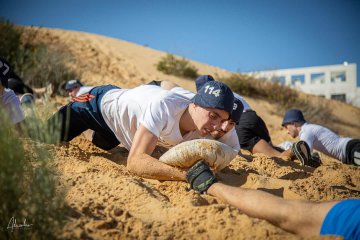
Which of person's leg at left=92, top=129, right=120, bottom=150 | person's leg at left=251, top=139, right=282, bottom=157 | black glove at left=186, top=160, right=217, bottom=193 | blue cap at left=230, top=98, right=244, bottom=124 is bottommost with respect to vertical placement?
person's leg at left=251, top=139, right=282, bottom=157

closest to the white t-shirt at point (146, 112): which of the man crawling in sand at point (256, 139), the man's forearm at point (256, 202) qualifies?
the man's forearm at point (256, 202)

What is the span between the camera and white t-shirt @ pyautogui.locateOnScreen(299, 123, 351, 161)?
18.0 feet

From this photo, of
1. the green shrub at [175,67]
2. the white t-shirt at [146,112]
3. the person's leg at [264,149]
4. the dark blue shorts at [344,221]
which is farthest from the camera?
the green shrub at [175,67]

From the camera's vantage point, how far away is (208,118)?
2.97 m

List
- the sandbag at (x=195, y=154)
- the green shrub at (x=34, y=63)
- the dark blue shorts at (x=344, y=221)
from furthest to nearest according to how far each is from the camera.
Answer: the green shrub at (x=34, y=63), the sandbag at (x=195, y=154), the dark blue shorts at (x=344, y=221)

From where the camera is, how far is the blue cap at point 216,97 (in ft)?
9.55

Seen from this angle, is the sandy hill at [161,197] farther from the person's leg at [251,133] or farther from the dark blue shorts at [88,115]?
the person's leg at [251,133]

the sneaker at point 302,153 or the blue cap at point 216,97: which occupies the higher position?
the blue cap at point 216,97

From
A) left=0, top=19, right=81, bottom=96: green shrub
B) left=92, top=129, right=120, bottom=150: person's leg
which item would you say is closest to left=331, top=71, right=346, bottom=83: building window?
left=0, top=19, right=81, bottom=96: green shrub

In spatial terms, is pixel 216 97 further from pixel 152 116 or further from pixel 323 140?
pixel 323 140

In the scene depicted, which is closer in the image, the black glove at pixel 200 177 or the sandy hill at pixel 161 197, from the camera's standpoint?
the sandy hill at pixel 161 197

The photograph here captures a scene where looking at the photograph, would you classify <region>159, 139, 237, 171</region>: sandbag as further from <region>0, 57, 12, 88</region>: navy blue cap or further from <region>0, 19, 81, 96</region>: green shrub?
<region>0, 19, 81, 96</region>: green shrub

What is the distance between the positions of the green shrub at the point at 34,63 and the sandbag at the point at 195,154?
7079mm

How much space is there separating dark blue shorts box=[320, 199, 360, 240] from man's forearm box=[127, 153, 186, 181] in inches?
47.7
